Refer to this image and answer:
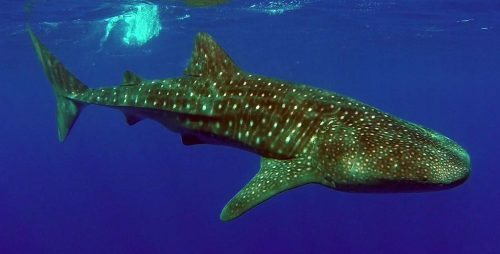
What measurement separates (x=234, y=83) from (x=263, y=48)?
123 ft

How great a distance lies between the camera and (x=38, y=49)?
894cm

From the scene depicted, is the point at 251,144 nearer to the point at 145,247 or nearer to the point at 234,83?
the point at 234,83

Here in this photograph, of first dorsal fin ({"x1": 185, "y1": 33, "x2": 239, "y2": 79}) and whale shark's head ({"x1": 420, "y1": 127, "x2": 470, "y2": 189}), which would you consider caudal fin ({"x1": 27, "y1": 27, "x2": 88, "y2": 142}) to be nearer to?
first dorsal fin ({"x1": 185, "y1": 33, "x2": 239, "y2": 79})

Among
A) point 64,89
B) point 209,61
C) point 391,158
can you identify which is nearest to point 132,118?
point 64,89

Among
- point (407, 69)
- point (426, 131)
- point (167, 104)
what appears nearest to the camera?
point (426, 131)

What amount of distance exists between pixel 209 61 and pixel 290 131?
5.94 feet

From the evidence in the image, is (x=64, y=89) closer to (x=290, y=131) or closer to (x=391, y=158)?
(x=290, y=131)

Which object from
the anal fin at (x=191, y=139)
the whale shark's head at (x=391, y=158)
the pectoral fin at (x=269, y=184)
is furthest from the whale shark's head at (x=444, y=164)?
the anal fin at (x=191, y=139)

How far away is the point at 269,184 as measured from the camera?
208 inches

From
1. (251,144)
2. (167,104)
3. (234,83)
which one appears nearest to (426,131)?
(251,144)

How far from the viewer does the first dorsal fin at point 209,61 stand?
22.2ft

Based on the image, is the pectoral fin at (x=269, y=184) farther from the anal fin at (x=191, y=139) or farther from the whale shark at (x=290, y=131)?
the anal fin at (x=191, y=139)

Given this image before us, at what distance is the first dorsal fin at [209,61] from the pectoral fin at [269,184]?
181cm

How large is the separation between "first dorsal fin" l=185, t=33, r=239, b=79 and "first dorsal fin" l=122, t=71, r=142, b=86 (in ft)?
4.13
